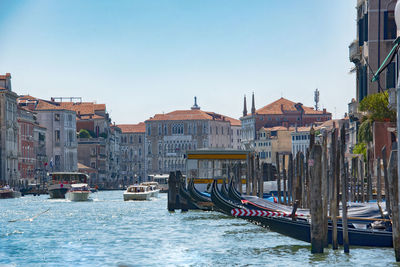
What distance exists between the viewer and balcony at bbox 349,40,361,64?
34.2m

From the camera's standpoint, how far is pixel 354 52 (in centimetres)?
3469

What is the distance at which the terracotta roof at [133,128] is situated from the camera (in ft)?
392

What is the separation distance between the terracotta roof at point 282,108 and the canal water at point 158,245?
74.9 meters

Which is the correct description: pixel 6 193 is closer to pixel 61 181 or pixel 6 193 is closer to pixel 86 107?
pixel 61 181

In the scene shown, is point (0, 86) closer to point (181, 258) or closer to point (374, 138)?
point (374, 138)

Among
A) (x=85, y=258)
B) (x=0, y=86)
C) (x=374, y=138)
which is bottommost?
(x=85, y=258)

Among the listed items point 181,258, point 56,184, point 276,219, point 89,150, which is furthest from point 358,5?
point 89,150

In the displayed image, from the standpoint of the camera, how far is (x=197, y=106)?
124 m

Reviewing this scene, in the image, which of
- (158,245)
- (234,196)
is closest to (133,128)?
(234,196)

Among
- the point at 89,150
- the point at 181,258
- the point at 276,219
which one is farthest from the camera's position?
the point at 89,150

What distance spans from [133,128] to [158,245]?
100 meters

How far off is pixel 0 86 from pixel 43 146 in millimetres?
17727

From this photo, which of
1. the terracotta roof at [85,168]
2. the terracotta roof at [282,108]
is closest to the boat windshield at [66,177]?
the terracotta roof at [85,168]

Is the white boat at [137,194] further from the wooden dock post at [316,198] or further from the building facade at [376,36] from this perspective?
the wooden dock post at [316,198]
